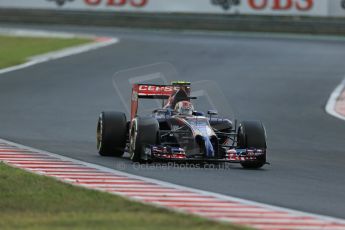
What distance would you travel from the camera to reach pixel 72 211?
9.53 m

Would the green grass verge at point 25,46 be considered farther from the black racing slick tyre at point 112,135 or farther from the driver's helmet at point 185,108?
the driver's helmet at point 185,108

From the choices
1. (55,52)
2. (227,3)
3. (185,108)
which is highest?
(227,3)

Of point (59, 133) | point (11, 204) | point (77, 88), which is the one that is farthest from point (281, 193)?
point (77, 88)

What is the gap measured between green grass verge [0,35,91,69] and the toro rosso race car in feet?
50.7

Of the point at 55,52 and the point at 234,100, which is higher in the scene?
the point at 55,52

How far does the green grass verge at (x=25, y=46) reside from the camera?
31709 mm

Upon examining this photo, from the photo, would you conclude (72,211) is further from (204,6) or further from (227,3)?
(204,6)

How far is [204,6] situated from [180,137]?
1182 inches

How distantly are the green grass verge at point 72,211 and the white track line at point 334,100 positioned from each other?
11.6 meters

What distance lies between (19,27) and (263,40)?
1154cm

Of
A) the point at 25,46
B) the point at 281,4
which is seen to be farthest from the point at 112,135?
the point at 281,4

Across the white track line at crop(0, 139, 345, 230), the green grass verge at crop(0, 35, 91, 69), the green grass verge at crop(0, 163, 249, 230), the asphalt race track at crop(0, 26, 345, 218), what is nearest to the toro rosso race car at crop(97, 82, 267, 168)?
the asphalt race track at crop(0, 26, 345, 218)

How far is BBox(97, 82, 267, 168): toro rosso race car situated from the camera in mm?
13359

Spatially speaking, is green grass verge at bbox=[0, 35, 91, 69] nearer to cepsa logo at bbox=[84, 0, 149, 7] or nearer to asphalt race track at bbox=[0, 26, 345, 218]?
asphalt race track at bbox=[0, 26, 345, 218]
